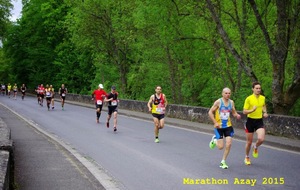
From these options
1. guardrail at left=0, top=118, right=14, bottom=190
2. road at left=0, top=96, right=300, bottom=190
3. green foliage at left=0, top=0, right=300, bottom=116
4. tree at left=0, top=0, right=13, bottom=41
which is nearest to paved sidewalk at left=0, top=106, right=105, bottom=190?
guardrail at left=0, top=118, right=14, bottom=190

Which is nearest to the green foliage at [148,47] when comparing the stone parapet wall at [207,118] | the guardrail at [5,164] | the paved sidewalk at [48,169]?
the stone parapet wall at [207,118]

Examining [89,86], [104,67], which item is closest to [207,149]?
[104,67]

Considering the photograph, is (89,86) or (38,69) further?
(38,69)

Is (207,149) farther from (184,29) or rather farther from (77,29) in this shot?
(77,29)

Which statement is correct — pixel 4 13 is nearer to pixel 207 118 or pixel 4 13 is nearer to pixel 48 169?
pixel 207 118

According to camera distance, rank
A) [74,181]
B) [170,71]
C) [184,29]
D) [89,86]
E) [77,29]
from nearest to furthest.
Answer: [74,181], [184,29], [170,71], [77,29], [89,86]

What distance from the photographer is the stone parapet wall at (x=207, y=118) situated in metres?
13.3

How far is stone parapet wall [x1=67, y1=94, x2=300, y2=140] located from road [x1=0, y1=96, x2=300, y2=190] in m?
1.59

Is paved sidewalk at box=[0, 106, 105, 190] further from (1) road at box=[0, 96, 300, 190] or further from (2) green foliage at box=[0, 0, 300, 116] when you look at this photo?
(2) green foliage at box=[0, 0, 300, 116]

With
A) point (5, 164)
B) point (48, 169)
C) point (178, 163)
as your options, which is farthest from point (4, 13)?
point (5, 164)

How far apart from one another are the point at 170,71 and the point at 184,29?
11.2 ft

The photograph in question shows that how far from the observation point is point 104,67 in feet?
146

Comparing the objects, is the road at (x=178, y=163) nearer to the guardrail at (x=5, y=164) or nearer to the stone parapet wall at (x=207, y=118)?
the stone parapet wall at (x=207, y=118)

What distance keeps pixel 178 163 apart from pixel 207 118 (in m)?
9.87
